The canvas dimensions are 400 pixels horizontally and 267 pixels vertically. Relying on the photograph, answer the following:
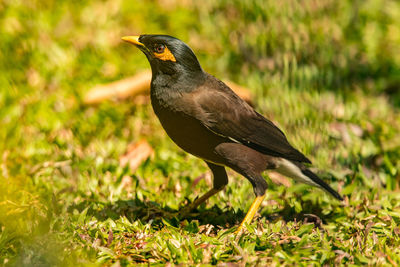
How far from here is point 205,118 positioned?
13.4ft

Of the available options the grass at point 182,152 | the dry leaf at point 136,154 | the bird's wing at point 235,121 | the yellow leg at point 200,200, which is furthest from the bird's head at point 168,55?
the dry leaf at point 136,154

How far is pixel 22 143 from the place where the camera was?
5438mm

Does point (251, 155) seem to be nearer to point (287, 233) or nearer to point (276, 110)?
point (287, 233)

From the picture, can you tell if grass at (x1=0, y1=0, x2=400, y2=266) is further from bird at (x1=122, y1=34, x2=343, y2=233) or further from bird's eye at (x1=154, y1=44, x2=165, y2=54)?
bird's eye at (x1=154, y1=44, x2=165, y2=54)

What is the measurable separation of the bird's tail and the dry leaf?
4.66 feet

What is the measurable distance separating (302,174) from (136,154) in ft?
5.74

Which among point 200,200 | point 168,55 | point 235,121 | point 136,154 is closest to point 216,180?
point 200,200

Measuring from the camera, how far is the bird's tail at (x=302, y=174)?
458cm

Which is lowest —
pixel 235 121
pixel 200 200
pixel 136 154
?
pixel 200 200

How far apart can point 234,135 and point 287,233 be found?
81cm

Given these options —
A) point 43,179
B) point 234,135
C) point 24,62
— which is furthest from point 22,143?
point 234,135

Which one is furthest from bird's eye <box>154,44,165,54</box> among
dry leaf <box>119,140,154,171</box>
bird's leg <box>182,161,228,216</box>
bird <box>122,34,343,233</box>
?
dry leaf <box>119,140,154,171</box>

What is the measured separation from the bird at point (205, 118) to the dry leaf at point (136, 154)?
1286mm

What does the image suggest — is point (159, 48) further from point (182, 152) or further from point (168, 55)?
point (182, 152)
